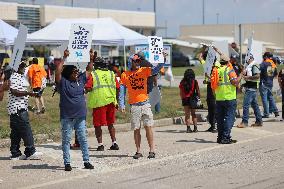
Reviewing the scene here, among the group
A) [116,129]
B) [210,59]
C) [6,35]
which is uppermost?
[6,35]

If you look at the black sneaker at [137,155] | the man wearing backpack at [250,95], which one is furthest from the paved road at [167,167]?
the man wearing backpack at [250,95]

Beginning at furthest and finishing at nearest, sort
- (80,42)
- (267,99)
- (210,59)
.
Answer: (267,99)
(210,59)
(80,42)

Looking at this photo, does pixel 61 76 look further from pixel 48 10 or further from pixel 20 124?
pixel 48 10

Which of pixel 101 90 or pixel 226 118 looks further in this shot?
pixel 226 118

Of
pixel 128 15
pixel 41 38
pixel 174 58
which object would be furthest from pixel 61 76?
pixel 128 15

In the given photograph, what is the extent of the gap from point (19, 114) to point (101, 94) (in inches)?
65.5

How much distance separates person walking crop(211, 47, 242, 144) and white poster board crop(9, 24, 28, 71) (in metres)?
4.43

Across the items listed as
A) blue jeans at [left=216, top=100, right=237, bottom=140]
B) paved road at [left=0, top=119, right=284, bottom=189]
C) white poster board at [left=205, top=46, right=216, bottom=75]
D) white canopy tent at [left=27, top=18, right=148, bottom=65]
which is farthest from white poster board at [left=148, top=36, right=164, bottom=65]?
white canopy tent at [left=27, top=18, right=148, bottom=65]

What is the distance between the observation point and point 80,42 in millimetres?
10406

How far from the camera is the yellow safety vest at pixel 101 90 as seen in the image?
1091cm

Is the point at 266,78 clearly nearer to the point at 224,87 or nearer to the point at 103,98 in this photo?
the point at 224,87

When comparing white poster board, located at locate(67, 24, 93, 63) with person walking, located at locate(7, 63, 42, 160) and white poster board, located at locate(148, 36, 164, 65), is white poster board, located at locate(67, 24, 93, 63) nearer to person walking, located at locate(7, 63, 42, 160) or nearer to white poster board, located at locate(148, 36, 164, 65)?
person walking, located at locate(7, 63, 42, 160)

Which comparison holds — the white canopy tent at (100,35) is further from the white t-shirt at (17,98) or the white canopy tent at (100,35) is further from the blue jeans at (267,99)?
the white t-shirt at (17,98)

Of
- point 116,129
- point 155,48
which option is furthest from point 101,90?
point 116,129
